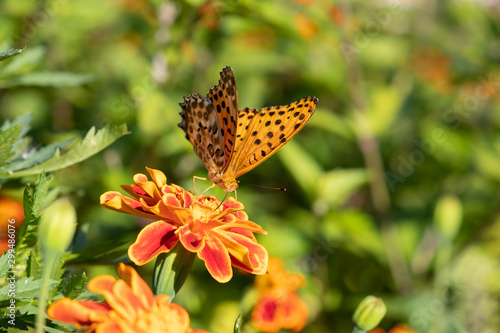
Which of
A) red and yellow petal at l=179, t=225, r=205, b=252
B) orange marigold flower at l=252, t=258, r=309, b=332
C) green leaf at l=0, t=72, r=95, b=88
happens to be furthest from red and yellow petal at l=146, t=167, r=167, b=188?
orange marigold flower at l=252, t=258, r=309, b=332

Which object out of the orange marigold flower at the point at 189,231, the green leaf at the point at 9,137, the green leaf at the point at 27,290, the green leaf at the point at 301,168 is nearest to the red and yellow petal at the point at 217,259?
the orange marigold flower at the point at 189,231

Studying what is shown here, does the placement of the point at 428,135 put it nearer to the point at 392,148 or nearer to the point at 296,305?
the point at 392,148

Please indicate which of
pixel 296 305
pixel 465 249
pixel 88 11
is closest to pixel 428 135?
pixel 465 249

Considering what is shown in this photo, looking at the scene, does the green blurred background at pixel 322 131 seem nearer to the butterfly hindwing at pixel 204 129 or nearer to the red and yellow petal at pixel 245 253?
the butterfly hindwing at pixel 204 129

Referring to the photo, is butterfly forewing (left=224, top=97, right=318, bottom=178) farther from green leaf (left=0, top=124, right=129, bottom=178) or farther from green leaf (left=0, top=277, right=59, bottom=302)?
green leaf (left=0, top=277, right=59, bottom=302)

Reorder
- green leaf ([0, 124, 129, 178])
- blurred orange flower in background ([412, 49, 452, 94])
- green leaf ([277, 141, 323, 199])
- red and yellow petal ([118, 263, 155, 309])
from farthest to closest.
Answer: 1. blurred orange flower in background ([412, 49, 452, 94])
2. green leaf ([277, 141, 323, 199])
3. green leaf ([0, 124, 129, 178])
4. red and yellow petal ([118, 263, 155, 309])
